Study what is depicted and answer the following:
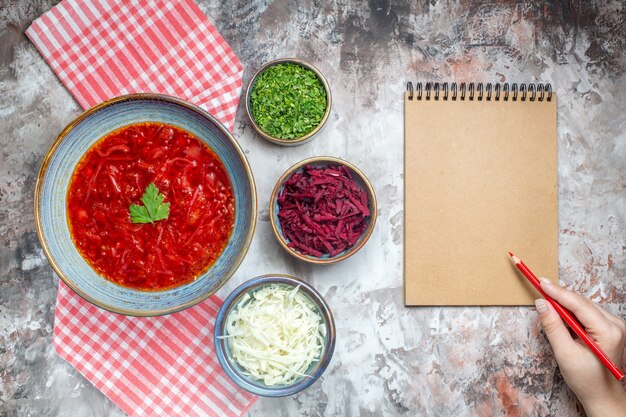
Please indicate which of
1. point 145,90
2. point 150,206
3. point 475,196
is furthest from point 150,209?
point 475,196

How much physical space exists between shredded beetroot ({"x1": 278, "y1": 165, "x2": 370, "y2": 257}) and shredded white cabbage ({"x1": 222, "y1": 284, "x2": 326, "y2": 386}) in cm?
23

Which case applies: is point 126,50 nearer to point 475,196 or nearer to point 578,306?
point 475,196

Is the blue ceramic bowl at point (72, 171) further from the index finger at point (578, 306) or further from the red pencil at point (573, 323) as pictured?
the index finger at point (578, 306)

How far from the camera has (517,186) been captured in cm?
286

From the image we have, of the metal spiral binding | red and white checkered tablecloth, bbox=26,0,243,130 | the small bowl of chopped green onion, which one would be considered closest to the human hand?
the metal spiral binding

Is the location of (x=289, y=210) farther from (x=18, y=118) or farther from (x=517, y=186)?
(x=18, y=118)

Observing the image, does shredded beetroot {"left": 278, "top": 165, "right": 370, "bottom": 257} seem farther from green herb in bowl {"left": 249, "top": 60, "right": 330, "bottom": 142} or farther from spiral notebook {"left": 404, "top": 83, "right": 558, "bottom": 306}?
spiral notebook {"left": 404, "top": 83, "right": 558, "bottom": 306}

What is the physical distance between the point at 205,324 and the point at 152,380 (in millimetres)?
350

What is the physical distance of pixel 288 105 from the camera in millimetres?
2695

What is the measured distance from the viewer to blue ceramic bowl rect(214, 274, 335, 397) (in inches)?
102

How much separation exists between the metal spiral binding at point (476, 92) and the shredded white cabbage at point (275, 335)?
1098 millimetres

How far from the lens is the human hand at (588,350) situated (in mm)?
2705

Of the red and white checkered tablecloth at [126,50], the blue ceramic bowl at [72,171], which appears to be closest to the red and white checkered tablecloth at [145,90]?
the red and white checkered tablecloth at [126,50]

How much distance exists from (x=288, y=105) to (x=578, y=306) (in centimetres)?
160
